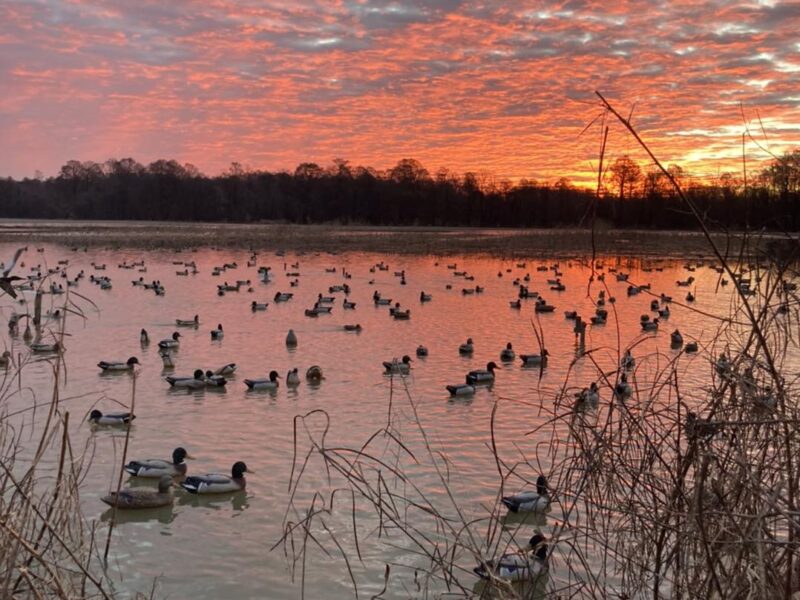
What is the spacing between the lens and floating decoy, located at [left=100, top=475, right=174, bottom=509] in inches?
274

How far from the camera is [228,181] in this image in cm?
11319

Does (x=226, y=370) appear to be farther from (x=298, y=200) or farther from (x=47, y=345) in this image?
(x=298, y=200)

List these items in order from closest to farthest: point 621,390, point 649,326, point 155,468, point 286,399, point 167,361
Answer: point 621,390
point 155,468
point 286,399
point 167,361
point 649,326

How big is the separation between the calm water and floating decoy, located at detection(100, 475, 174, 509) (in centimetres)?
12

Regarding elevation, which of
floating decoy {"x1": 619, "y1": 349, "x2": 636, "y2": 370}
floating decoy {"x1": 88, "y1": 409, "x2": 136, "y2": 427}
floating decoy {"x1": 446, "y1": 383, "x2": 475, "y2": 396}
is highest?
floating decoy {"x1": 619, "y1": 349, "x2": 636, "y2": 370}

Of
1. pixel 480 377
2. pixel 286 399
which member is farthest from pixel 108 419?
pixel 480 377

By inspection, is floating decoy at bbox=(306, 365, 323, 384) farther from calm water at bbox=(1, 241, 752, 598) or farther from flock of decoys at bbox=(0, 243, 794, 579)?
calm water at bbox=(1, 241, 752, 598)

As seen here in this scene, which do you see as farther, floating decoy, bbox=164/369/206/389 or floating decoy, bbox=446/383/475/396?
floating decoy, bbox=164/369/206/389

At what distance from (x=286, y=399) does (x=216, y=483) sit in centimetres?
391

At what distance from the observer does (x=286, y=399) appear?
11.3m

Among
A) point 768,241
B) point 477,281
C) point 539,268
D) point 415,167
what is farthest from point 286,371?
point 415,167

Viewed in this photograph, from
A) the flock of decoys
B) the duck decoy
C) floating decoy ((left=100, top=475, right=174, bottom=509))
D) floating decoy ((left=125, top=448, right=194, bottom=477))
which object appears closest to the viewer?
the flock of decoys

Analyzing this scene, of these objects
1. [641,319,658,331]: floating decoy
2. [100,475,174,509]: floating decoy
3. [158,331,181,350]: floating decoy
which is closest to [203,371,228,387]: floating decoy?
[158,331,181,350]: floating decoy

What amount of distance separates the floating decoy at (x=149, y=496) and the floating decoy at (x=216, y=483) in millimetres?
220
